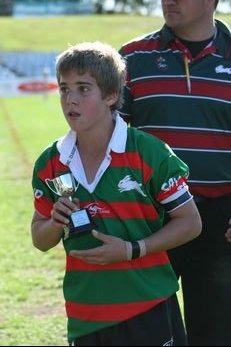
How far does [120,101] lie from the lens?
9.65ft

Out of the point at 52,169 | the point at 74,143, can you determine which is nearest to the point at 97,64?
the point at 74,143

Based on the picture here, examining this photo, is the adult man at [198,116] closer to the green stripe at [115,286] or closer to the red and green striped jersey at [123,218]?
the red and green striped jersey at [123,218]

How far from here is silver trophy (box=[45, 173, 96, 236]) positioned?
266 centimetres

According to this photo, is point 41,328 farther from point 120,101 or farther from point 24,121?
point 24,121

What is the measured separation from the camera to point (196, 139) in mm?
3459

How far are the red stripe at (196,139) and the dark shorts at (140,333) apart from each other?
877mm

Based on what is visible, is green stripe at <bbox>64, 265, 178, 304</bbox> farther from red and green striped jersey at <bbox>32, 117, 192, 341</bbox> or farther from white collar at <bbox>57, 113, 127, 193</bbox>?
white collar at <bbox>57, 113, 127, 193</bbox>

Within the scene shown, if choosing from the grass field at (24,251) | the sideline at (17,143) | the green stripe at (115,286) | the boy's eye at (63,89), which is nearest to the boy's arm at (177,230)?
the green stripe at (115,286)

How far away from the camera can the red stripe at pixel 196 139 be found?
3461 millimetres

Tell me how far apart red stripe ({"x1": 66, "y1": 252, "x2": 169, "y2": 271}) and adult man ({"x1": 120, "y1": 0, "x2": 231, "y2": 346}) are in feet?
2.22

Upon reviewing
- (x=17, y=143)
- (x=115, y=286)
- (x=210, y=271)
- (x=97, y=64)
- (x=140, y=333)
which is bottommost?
(x=17, y=143)

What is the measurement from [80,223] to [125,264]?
272 mm

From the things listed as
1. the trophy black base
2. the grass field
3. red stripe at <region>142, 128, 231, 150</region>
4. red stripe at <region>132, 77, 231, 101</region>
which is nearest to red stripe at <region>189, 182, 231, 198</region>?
red stripe at <region>142, 128, 231, 150</region>

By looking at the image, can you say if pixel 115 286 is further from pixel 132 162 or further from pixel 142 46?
pixel 142 46
